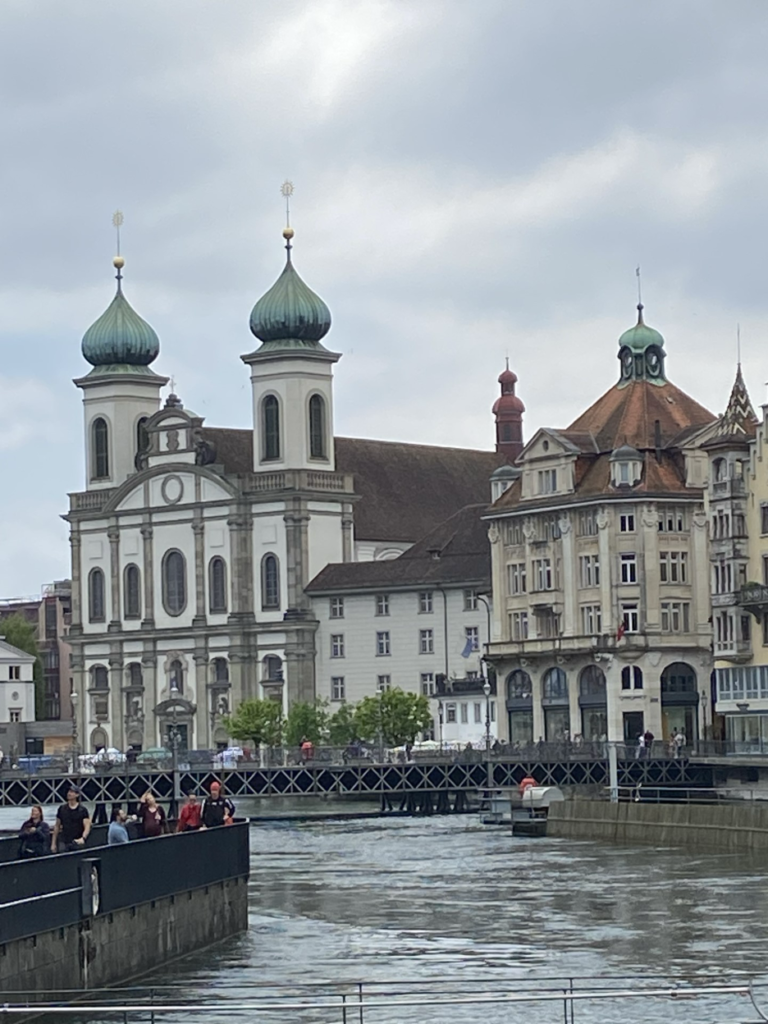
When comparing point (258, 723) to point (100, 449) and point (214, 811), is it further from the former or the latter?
point (214, 811)

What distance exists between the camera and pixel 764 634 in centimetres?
11938

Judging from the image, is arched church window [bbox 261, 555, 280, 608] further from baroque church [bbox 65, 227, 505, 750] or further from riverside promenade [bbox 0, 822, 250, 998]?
riverside promenade [bbox 0, 822, 250, 998]

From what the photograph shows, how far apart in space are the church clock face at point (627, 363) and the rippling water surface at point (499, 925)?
217ft

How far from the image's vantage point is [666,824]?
265ft

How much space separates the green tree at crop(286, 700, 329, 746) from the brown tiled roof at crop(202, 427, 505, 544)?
18.0 meters

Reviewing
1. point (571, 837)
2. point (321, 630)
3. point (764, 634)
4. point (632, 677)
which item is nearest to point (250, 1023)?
point (571, 837)

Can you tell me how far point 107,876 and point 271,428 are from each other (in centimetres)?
13142

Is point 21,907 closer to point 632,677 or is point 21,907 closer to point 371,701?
point 632,677


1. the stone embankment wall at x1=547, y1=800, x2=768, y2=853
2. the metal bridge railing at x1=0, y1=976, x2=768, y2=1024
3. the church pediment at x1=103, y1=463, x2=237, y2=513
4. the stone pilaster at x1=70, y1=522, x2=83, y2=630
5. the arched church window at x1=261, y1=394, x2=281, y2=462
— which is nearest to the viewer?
the metal bridge railing at x1=0, y1=976, x2=768, y2=1024

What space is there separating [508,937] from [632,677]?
86207 millimetres

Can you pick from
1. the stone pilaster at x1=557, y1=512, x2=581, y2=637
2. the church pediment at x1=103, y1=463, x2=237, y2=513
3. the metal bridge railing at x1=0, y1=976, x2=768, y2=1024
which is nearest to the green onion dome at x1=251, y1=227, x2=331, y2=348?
the church pediment at x1=103, y1=463, x2=237, y2=513

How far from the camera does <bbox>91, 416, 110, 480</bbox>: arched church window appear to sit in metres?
182

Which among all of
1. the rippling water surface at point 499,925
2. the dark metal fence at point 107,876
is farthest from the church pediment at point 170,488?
the dark metal fence at point 107,876

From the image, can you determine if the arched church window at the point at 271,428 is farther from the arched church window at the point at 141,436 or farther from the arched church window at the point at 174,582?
the arched church window at the point at 141,436
